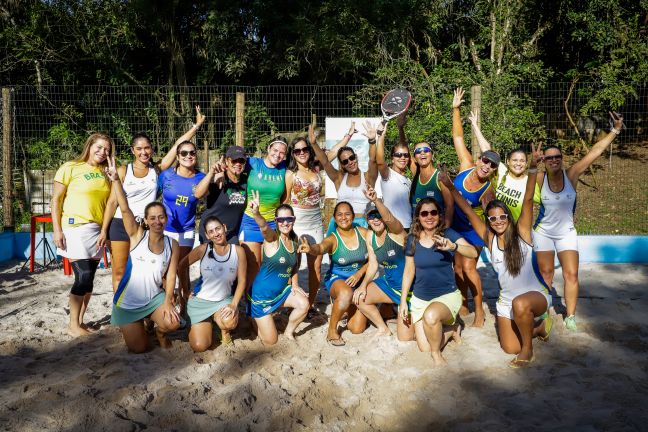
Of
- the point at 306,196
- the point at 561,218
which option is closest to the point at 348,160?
the point at 306,196

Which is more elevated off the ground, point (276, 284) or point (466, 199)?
point (466, 199)

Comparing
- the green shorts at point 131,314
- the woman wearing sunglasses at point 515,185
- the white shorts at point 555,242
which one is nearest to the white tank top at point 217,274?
the green shorts at point 131,314

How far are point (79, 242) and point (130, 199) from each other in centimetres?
60

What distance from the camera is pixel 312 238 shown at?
5.82 meters

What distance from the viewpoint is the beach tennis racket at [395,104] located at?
6104mm

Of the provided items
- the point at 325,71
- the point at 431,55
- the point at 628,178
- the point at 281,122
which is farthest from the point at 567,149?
the point at 281,122

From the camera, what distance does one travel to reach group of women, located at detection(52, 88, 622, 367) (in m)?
4.89

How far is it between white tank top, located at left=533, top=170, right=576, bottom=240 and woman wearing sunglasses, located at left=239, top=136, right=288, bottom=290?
2483 mm

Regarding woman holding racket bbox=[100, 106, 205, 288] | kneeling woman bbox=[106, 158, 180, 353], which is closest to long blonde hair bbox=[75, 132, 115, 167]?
woman holding racket bbox=[100, 106, 205, 288]

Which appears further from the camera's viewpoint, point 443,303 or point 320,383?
point 443,303

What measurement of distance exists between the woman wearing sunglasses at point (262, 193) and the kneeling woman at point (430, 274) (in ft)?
4.56

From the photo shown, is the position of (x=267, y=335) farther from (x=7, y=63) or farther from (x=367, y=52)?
(x=7, y=63)

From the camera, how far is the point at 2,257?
28.0 feet

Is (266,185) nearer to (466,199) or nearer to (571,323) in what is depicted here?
(466,199)
